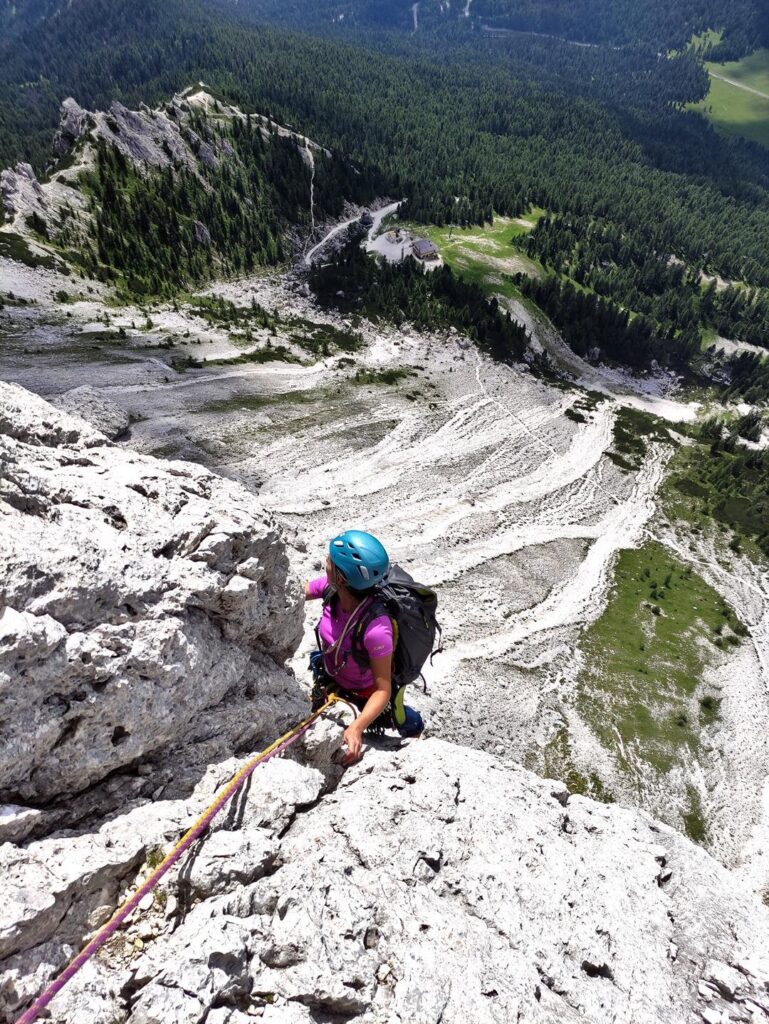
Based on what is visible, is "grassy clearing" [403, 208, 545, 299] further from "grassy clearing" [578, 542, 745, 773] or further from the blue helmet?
the blue helmet

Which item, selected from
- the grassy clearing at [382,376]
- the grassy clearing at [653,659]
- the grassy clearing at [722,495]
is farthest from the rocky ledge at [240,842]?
the grassy clearing at [382,376]

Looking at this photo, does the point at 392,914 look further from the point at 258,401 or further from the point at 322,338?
the point at 322,338

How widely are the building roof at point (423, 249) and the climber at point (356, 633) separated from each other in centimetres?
10203

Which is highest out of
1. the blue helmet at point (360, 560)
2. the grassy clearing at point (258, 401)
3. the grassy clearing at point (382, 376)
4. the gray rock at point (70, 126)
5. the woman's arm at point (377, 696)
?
the gray rock at point (70, 126)

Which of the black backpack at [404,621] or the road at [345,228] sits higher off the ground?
the black backpack at [404,621]

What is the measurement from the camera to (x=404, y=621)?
341 inches

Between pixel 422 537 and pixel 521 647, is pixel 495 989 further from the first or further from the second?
pixel 422 537

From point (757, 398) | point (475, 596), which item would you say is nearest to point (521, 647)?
point (475, 596)

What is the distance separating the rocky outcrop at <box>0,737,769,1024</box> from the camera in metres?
5.66

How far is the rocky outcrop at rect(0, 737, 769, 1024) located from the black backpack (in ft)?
6.75

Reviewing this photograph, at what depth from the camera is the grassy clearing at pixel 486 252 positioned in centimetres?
9719

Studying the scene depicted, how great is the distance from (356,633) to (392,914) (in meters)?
4.00

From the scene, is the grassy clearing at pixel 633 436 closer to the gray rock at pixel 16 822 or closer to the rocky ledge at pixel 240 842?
the rocky ledge at pixel 240 842

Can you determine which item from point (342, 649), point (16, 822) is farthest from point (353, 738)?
point (16, 822)
